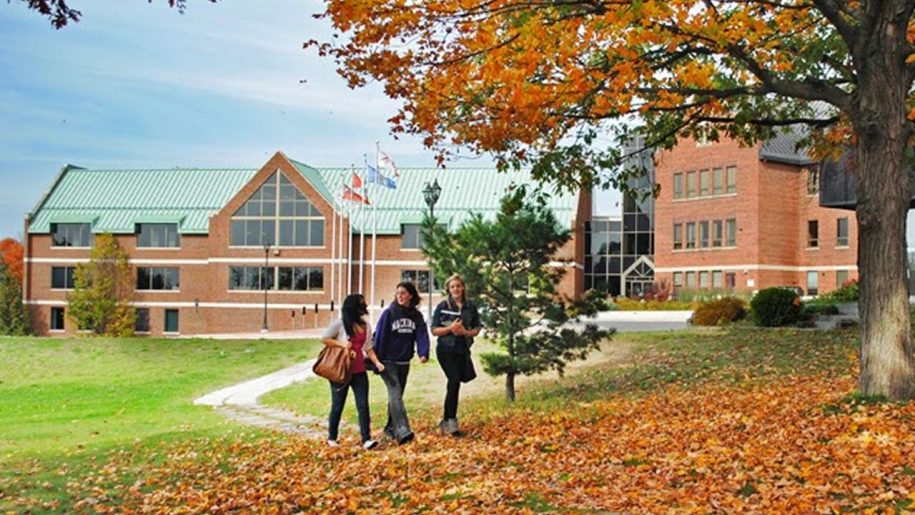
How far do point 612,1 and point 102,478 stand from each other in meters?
7.49

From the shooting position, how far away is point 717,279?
5822 centimetres

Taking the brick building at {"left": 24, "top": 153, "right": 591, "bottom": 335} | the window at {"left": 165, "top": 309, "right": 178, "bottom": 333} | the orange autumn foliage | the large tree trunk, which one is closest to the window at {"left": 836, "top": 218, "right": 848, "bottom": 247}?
the brick building at {"left": 24, "top": 153, "right": 591, "bottom": 335}

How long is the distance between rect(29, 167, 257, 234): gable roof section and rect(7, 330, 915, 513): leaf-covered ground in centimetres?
5463

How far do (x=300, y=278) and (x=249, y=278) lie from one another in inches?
132

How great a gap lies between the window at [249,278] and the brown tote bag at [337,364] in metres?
51.4

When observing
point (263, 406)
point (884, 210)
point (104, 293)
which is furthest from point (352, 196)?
point (884, 210)

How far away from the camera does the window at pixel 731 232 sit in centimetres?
5706

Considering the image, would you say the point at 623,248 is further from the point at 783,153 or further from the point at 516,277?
the point at 516,277

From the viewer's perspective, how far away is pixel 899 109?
39.5ft

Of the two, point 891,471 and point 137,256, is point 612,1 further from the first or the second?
point 137,256

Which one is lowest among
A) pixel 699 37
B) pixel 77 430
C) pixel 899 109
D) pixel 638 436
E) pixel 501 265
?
pixel 77 430

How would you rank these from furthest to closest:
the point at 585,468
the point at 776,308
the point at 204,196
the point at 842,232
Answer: the point at 204,196, the point at 842,232, the point at 776,308, the point at 585,468

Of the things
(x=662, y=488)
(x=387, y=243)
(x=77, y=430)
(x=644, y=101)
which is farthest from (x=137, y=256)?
(x=662, y=488)

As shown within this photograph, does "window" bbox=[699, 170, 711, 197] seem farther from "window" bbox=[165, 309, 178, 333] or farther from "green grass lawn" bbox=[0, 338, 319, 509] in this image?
"window" bbox=[165, 309, 178, 333]
